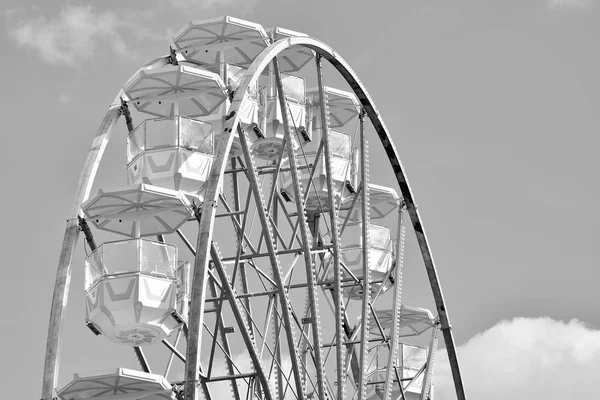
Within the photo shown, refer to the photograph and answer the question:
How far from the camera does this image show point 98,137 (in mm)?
29109

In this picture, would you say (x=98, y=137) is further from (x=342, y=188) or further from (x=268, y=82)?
(x=342, y=188)

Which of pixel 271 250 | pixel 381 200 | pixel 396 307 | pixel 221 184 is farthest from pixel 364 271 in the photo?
pixel 221 184

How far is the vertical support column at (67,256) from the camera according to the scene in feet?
85.4

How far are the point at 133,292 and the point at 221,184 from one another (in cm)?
281

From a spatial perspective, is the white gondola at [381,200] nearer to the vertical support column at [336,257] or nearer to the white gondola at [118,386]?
the vertical support column at [336,257]

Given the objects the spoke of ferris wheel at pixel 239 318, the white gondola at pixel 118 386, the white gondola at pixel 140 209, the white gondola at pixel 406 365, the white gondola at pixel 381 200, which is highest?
the white gondola at pixel 381 200

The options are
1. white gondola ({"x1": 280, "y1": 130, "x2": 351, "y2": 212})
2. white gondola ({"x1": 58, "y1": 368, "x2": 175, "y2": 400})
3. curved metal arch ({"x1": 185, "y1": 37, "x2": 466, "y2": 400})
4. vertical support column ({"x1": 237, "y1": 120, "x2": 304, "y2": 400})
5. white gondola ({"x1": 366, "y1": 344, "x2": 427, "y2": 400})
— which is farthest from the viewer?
white gondola ({"x1": 366, "y1": 344, "x2": 427, "y2": 400})

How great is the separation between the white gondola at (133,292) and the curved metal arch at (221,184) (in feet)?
8.83

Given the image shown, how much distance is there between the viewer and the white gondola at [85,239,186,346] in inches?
1021

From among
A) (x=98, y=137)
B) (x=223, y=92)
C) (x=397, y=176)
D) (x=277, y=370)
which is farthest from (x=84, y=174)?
(x=397, y=176)

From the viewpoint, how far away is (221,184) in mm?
24281

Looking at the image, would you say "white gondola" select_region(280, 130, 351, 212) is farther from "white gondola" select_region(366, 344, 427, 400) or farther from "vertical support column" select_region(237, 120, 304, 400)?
"vertical support column" select_region(237, 120, 304, 400)

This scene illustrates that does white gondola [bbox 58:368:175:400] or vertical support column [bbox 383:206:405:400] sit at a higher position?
vertical support column [bbox 383:206:405:400]

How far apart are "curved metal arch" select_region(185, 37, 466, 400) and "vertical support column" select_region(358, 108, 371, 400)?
77cm
